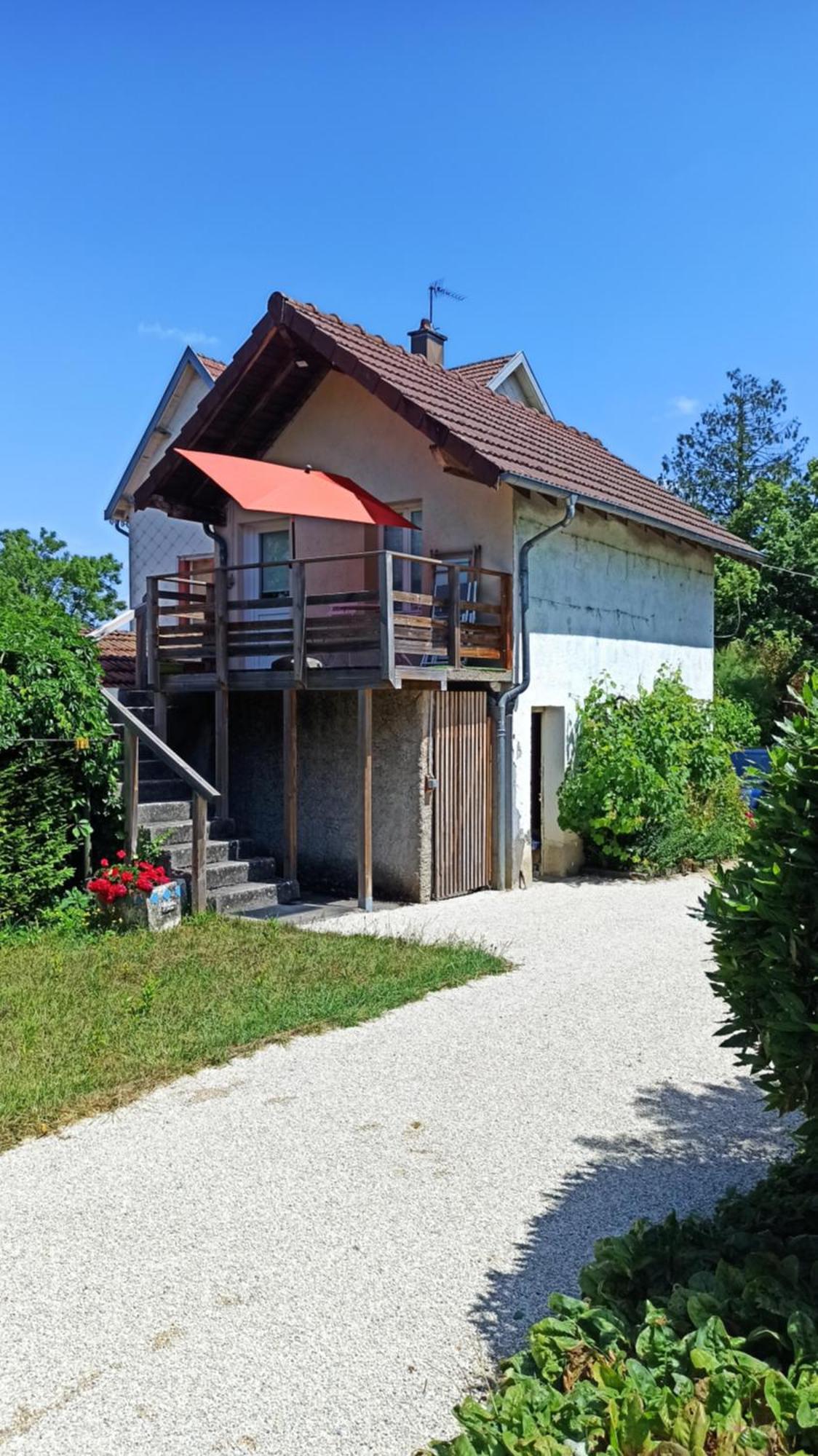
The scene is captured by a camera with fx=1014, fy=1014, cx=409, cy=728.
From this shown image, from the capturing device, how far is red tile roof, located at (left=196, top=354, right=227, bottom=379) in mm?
22031

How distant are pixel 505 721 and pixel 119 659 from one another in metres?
7.61

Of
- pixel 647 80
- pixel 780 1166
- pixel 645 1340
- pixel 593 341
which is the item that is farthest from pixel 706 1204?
pixel 593 341

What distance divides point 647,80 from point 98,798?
8.85 metres

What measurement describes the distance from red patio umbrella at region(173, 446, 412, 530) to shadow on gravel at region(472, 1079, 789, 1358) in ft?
26.0

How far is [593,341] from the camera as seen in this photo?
21.8m

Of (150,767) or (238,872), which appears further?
(150,767)

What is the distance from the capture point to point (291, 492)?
12.1 meters

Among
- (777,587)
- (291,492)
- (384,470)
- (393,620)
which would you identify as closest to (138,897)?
(393,620)

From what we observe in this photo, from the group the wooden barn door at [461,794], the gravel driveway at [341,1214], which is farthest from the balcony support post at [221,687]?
the gravel driveway at [341,1214]

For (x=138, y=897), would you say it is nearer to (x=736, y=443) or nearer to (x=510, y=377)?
(x=510, y=377)

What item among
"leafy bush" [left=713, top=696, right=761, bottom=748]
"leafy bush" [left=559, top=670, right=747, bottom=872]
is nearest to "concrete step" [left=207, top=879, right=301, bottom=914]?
"leafy bush" [left=559, top=670, right=747, bottom=872]

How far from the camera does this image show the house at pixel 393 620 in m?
11.9

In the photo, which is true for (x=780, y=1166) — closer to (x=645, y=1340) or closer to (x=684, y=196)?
(x=645, y=1340)

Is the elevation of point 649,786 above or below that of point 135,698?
below
